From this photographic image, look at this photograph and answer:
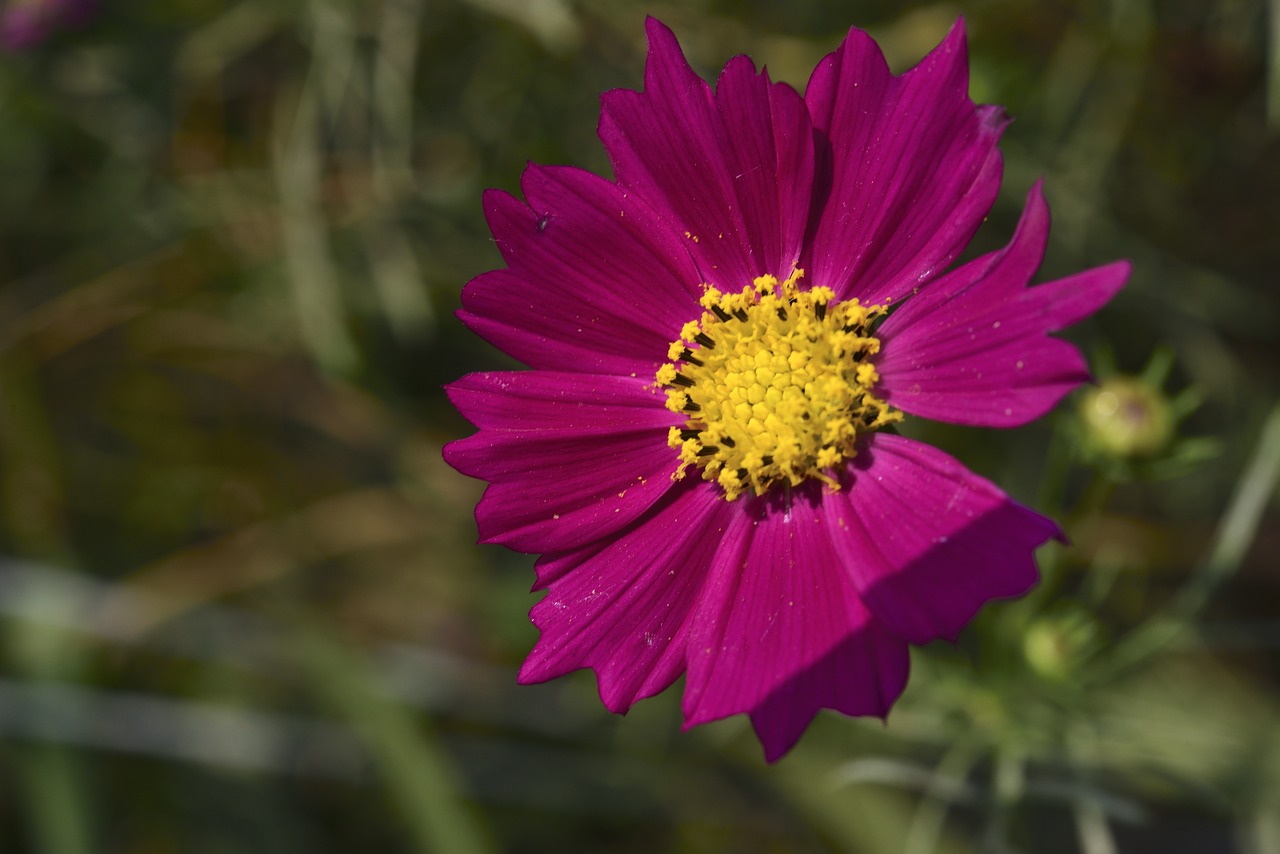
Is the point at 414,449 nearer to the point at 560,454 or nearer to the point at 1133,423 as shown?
Answer: the point at 560,454

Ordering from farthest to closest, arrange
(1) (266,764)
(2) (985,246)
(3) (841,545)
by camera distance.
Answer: (1) (266,764)
(2) (985,246)
(3) (841,545)

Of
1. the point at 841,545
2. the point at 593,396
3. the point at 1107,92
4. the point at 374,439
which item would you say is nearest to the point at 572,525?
the point at 593,396

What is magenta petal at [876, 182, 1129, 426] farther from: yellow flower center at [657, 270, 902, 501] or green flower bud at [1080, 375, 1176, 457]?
green flower bud at [1080, 375, 1176, 457]

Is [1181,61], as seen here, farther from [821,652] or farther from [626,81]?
[821,652]

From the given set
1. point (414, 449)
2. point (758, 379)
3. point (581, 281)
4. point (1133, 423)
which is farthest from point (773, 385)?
point (414, 449)

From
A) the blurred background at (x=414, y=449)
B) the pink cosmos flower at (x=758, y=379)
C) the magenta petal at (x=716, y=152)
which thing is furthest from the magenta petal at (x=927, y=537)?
the blurred background at (x=414, y=449)

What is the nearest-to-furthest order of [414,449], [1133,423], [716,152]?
[716,152], [1133,423], [414,449]
